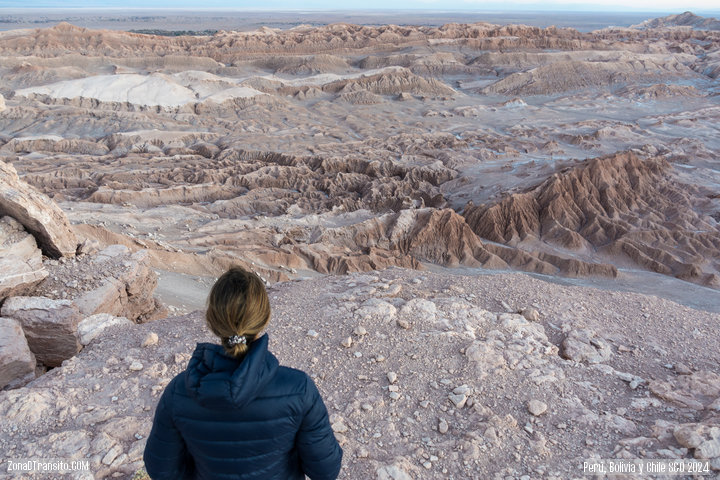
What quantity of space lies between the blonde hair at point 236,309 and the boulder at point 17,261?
623 centimetres

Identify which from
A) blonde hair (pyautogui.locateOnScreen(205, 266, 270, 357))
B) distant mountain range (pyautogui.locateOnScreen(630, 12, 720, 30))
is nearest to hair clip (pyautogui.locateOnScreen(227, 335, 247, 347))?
blonde hair (pyautogui.locateOnScreen(205, 266, 270, 357))

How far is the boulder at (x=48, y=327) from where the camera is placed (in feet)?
20.1

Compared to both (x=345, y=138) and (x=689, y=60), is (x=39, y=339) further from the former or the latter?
(x=689, y=60)

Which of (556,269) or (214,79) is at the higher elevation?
(214,79)

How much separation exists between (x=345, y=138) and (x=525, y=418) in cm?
3229

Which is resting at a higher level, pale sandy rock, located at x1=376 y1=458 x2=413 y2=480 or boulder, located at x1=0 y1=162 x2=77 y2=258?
boulder, located at x1=0 y1=162 x2=77 y2=258

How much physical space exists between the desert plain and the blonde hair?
7.70 ft

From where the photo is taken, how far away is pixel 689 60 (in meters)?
60.6

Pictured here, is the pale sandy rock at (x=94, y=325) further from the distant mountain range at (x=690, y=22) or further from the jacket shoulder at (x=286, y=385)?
the distant mountain range at (x=690, y=22)

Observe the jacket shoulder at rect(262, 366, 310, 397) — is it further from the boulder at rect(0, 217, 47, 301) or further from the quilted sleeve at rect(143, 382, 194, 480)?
the boulder at rect(0, 217, 47, 301)

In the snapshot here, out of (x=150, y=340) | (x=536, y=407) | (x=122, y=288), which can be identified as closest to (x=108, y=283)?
(x=122, y=288)

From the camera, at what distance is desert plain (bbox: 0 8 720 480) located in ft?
13.8

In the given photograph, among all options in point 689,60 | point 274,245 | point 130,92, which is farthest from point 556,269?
point 689,60

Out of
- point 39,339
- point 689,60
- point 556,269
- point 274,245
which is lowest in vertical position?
point 556,269
